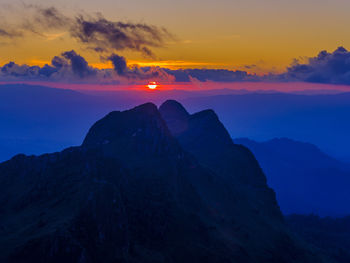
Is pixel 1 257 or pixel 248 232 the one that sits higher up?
pixel 1 257

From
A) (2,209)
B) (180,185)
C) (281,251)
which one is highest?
(2,209)

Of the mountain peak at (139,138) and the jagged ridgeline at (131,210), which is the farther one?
the mountain peak at (139,138)

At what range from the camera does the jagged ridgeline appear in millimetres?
99250

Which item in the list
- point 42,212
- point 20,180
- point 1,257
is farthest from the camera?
point 20,180

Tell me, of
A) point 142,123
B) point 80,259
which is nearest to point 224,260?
point 80,259

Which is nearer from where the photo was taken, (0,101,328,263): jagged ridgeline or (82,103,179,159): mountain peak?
(0,101,328,263): jagged ridgeline

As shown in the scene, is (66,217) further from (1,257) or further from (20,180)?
(20,180)

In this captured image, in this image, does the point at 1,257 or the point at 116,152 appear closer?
the point at 1,257

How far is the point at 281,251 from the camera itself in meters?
162

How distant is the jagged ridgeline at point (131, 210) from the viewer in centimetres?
9925

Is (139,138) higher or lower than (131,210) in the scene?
higher

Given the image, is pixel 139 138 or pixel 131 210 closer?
pixel 131 210

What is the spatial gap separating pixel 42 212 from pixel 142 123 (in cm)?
8874

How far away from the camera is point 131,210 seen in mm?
130875
